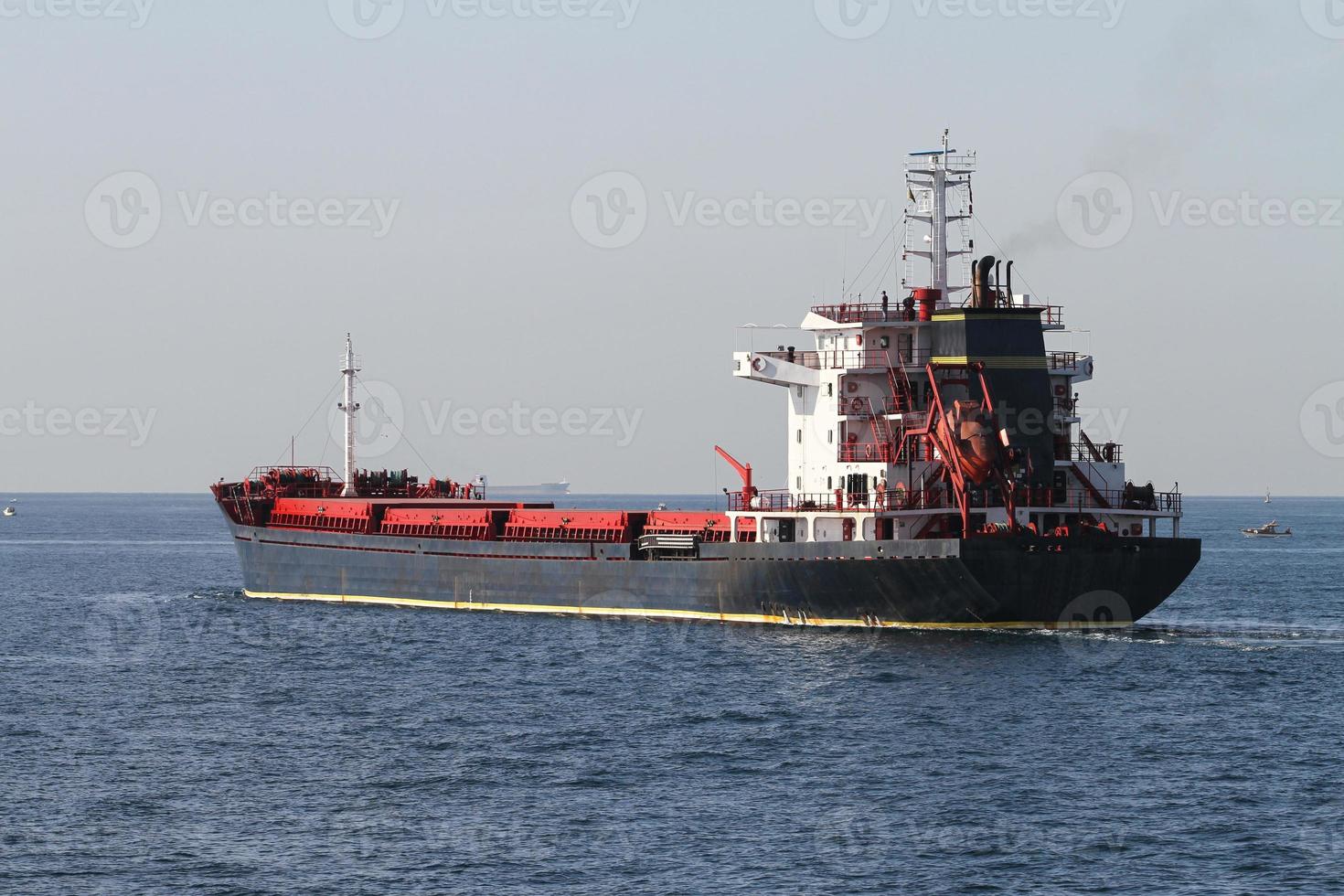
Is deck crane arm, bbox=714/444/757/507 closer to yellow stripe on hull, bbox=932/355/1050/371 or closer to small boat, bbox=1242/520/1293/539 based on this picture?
yellow stripe on hull, bbox=932/355/1050/371

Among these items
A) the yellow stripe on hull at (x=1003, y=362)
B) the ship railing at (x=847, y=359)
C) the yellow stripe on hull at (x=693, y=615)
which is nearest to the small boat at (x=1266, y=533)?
the yellow stripe on hull at (x=693, y=615)

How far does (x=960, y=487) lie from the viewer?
176 ft

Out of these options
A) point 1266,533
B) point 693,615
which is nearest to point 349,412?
point 693,615

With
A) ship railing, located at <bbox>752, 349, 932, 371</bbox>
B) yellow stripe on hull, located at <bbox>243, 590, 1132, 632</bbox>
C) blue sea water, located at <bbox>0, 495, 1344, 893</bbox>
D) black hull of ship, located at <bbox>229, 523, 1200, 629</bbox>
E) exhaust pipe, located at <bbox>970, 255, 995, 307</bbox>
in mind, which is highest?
exhaust pipe, located at <bbox>970, 255, 995, 307</bbox>

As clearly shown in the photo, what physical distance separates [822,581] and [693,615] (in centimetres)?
743

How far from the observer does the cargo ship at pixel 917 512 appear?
2099 inches

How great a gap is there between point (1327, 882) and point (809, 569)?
2903cm

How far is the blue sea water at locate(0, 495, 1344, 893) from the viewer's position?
97.0 ft

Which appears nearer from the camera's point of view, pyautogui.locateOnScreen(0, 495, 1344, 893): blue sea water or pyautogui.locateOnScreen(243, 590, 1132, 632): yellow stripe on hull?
pyautogui.locateOnScreen(0, 495, 1344, 893): blue sea water

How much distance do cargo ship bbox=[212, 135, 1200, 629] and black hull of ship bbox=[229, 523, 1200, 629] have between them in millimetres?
78

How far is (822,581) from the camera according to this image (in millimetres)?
56125

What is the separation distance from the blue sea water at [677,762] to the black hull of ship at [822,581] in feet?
3.66

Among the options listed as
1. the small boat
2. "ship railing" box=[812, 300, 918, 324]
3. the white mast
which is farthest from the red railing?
the small boat

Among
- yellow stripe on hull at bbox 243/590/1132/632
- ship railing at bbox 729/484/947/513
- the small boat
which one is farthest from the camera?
the small boat
